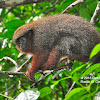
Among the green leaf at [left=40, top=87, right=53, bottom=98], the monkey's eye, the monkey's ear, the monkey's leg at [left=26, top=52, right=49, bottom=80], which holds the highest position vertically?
Result: the monkey's ear

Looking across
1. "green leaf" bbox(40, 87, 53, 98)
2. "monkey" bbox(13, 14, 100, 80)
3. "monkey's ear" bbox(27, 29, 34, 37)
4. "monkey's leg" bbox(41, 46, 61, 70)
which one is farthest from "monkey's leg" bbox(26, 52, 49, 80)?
"green leaf" bbox(40, 87, 53, 98)

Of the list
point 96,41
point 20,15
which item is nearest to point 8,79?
point 96,41

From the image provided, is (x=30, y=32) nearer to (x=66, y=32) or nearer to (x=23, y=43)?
(x=23, y=43)

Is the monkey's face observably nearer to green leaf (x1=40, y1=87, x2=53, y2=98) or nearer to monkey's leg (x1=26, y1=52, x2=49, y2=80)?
monkey's leg (x1=26, y1=52, x2=49, y2=80)

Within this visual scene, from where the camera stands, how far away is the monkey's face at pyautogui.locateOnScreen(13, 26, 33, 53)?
3.66 m

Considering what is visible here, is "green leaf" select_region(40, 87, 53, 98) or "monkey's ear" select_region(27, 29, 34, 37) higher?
"monkey's ear" select_region(27, 29, 34, 37)

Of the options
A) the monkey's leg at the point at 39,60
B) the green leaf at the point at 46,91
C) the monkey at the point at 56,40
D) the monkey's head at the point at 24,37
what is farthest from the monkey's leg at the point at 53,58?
the green leaf at the point at 46,91

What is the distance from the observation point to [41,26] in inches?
147

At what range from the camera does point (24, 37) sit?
3.77 m

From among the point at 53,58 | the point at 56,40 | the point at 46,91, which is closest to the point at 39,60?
the point at 53,58

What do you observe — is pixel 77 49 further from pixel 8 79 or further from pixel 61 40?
pixel 8 79

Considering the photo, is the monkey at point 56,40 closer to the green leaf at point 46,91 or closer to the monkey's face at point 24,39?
the monkey's face at point 24,39

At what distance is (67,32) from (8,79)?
64.7 inches

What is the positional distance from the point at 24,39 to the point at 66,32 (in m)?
0.90
